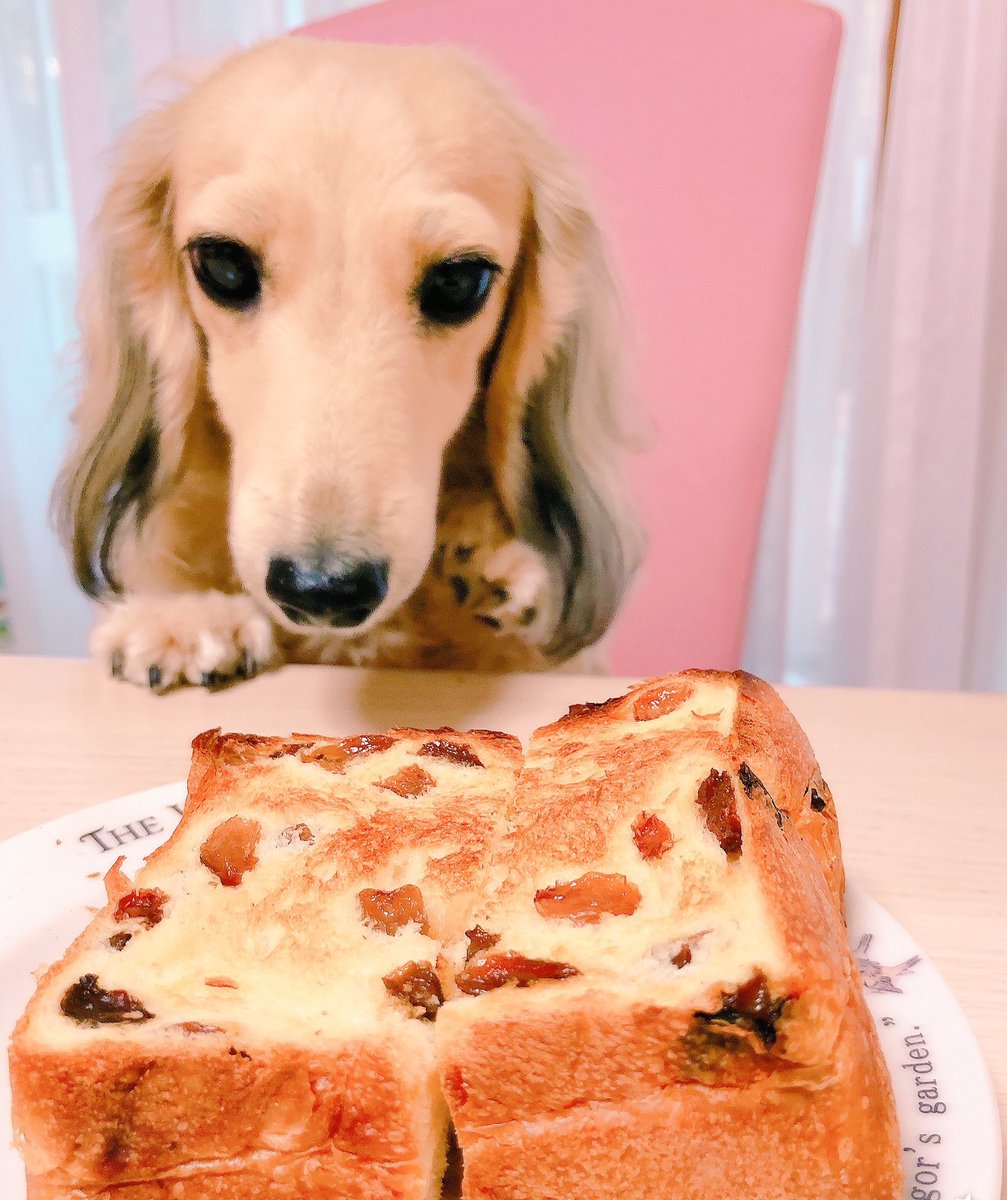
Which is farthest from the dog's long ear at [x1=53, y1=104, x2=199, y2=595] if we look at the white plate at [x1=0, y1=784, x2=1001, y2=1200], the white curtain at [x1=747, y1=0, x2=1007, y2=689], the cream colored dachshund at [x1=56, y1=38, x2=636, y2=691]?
the white curtain at [x1=747, y1=0, x2=1007, y2=689]

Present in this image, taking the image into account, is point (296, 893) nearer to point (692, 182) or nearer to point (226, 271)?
point (226, 271)

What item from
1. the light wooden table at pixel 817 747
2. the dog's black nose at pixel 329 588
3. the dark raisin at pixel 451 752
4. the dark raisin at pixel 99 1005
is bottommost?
the light wooden table at pixel 817 747

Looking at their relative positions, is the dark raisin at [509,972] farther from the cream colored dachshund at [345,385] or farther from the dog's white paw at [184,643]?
the dog's white paw at [184,643]

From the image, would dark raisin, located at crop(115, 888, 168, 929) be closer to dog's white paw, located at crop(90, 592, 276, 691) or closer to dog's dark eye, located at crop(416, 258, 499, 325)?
dog's white paw, located at crop(90, 592, 276, 691)

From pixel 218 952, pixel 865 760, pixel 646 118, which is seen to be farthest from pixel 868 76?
pixel 218 952

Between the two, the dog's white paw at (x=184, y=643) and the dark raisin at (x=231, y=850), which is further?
the dog's white paw at (x=184, y=643)

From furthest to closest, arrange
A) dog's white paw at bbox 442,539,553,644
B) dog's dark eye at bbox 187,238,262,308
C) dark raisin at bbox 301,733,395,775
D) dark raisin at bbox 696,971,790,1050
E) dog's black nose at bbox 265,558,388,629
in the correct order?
dog's white paw at bbox 442,539,553,644 → dog's dark eye at bbox 187,238,262,308 → dog's black nose at bbox 265,558,388,629 → dark raisin at bbox 301,733,395,775 → dark raisin at bbox 696,971,790,1050

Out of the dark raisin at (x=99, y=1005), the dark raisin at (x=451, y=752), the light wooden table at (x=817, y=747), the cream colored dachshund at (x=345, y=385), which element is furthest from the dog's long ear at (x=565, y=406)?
the dark raisin at (x=99, y=1005)
